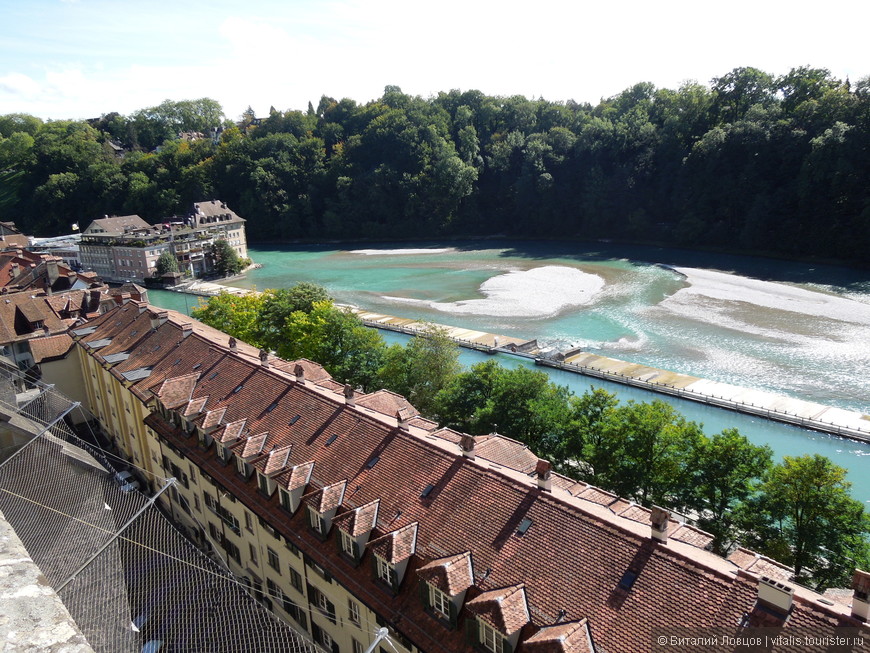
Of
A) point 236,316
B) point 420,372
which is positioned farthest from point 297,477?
point 236,316

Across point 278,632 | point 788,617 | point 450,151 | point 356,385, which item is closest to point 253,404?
point 278,632

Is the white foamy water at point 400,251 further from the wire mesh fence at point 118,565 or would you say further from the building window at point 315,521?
the building window at point 315,521

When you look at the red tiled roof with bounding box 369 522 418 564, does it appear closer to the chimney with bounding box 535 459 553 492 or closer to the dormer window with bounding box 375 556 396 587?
the dormer window with bounding box 375 556 396 587

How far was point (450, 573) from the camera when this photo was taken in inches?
533

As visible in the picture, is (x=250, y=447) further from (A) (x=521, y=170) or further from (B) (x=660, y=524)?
(A) (x=521, y=170)

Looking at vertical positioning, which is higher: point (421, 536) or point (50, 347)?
point (421, 536)

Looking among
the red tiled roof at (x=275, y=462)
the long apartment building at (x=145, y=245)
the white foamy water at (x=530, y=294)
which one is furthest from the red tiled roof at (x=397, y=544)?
A: the long apartment building at (x=145, y=245)

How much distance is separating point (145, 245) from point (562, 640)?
91.8 metres

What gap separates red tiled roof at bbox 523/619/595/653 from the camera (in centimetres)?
1134

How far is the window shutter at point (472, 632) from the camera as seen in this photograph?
503 inches

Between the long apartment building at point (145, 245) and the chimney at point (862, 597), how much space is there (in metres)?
94.2

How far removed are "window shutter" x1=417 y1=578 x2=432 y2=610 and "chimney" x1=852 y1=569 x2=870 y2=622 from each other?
27.8ft

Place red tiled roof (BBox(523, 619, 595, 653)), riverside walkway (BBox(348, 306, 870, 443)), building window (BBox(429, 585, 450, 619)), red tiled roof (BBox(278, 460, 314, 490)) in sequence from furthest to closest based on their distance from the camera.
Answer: riverside walkway (BBox(348, 306, 870, 443)), red tiled roof (BBox(278, 460, 314, 490)), building window (BBox(429, 585, 450, 619)), red tiled roof (BBox(523, 619, 595, 653))

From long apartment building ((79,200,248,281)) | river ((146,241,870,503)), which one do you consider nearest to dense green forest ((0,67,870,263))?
river ((146,241,870,503))
